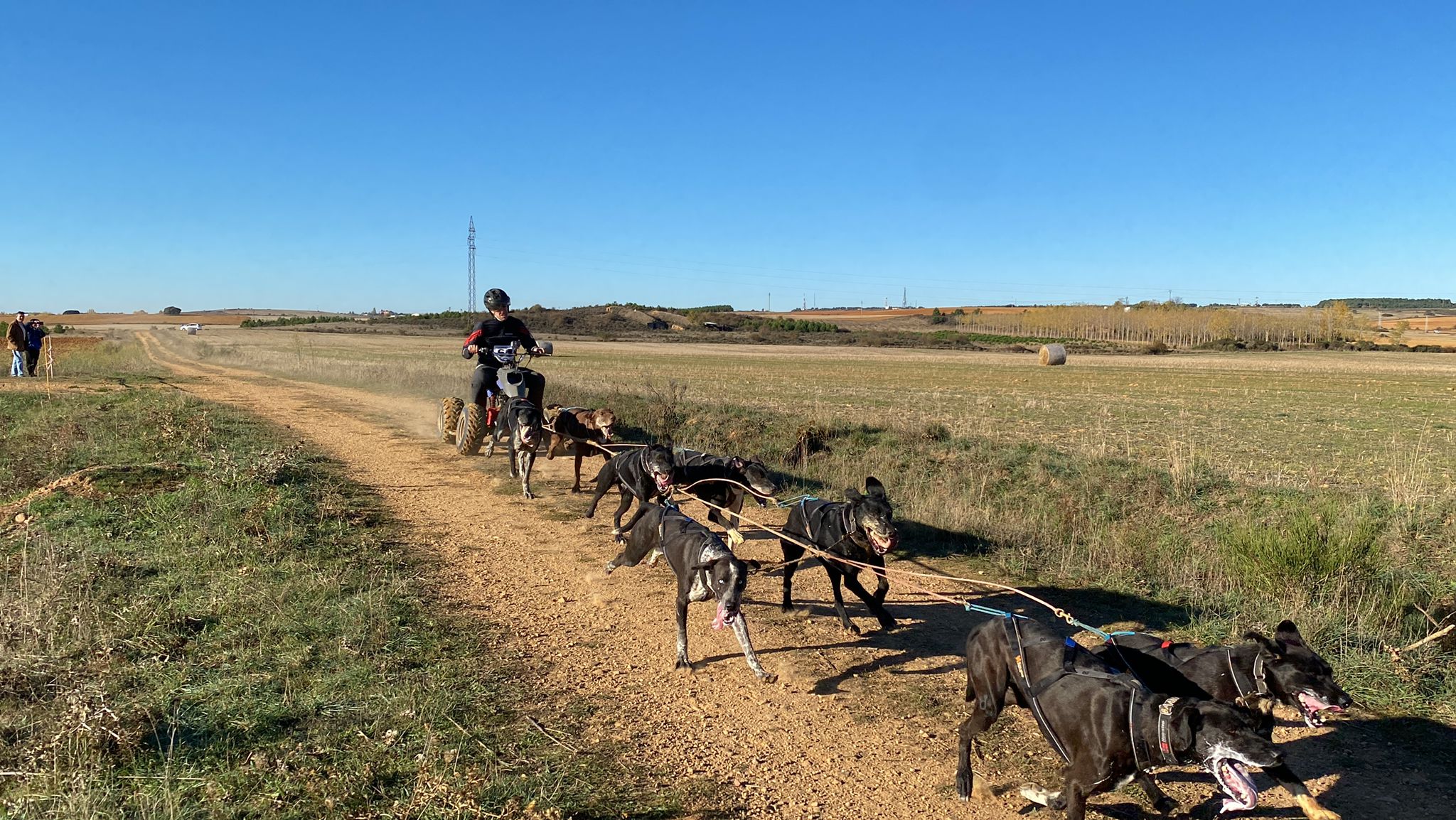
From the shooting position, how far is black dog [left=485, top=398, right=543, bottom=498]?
1074 cm

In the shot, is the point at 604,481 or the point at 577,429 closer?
the point at 604,481

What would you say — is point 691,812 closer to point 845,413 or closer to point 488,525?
point 488,525

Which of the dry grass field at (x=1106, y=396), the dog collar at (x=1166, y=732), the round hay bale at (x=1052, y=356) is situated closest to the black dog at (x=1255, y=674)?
the dog collar at (x=1166, y=732)

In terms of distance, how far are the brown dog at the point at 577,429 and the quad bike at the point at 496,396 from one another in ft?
2.68

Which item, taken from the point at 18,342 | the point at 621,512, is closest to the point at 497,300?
the point at 621,512

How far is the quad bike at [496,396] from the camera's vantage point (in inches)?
474

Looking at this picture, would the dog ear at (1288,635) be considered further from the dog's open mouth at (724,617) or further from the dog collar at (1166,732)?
the dog's open mouth at (724,617)

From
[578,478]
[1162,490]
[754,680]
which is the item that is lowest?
[754,680]

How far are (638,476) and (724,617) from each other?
3451 millimetres

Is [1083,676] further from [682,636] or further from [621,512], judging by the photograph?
[621,512]

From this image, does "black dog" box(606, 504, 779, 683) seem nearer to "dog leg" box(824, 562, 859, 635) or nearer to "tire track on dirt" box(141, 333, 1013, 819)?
"tire track on dirt" box(141, 333, 1013, 819)

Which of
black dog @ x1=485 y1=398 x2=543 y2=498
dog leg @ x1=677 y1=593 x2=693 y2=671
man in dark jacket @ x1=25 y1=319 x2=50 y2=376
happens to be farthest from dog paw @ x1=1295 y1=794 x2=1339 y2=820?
man in dark jacket @ x1=25 y1=319 x2=50 y2=376

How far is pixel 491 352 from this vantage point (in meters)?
12.1

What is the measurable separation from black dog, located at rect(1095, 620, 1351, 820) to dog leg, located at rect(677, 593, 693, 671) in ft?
8.67
